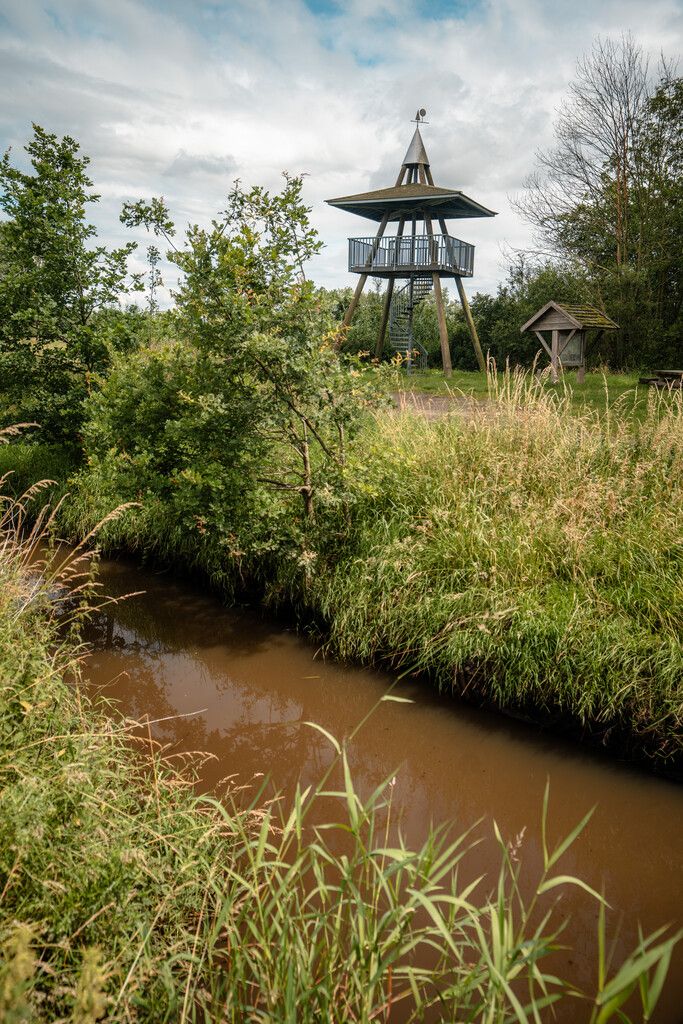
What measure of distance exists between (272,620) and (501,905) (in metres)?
4.55

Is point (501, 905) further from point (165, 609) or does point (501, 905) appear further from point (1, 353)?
point (1, 353)

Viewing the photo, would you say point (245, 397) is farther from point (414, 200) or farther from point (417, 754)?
point (414, 200)

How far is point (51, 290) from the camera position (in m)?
8.64

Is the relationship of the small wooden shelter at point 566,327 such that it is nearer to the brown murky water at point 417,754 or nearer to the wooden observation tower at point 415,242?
the wooden observation tower at point 415,242

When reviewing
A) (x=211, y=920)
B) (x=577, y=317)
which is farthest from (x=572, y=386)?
(x=211, y=920)

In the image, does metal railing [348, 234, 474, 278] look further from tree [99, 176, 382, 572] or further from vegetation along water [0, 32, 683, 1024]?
tree [99, 176, 382, 572]

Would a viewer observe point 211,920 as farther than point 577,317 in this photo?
No

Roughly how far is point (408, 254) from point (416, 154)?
3.19 m

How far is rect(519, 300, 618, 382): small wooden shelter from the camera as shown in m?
13.2

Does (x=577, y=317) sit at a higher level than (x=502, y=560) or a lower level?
higher

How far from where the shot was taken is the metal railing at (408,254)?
16953 millimetres

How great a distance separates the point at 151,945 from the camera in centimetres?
248

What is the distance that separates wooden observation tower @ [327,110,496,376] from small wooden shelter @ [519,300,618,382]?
348cm

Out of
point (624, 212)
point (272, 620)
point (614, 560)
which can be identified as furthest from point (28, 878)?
point (624, 212)
